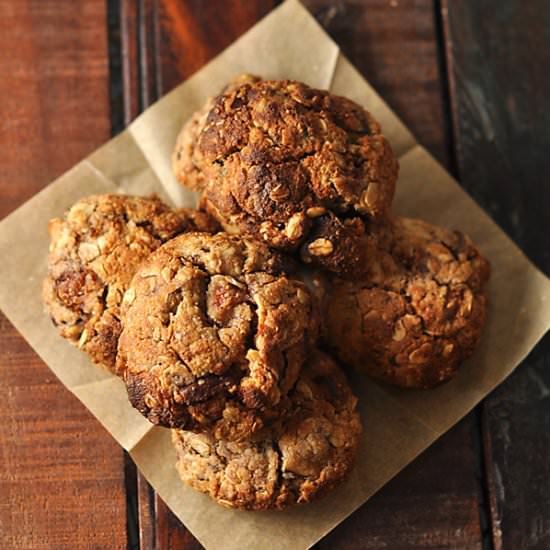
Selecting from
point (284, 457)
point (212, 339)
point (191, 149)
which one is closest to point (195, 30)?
point (191, 149)

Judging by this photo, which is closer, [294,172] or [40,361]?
[294,172]

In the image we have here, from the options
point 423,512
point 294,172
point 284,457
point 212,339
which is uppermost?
point 294,172

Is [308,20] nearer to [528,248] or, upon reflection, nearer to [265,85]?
[265,85]

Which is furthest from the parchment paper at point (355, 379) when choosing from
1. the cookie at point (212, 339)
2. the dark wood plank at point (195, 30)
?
the cookie at point (212, 339)

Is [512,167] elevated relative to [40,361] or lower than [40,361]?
elevated

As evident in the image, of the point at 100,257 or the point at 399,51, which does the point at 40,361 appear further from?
the point at 399,51

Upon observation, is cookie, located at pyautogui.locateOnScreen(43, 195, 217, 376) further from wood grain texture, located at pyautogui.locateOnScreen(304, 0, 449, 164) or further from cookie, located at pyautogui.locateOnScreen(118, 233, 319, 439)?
wood grain texture, located at pyautogui.locateOnScreen(304, 0, 449, 164)

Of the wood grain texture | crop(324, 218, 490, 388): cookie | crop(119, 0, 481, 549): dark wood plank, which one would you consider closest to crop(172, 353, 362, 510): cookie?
crop(324, 218, 490, 388): cookie
